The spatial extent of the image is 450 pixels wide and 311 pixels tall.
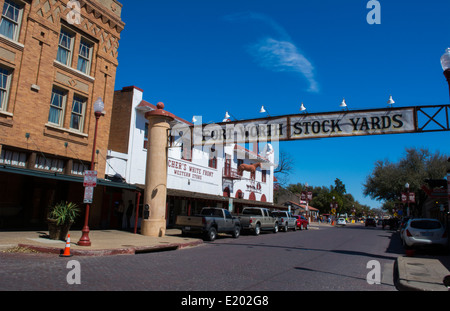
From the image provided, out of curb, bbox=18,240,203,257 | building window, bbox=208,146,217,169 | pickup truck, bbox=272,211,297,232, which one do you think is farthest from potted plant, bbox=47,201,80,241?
pickup truck, bbox=272,211,297,232

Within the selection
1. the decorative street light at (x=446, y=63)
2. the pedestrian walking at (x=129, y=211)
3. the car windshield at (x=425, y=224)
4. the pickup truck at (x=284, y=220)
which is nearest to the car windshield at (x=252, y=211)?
the pickup truck at (x=284, y=220)

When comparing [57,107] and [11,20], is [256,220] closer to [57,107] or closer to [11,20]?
[57,107]

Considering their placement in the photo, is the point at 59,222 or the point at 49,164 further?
the point at 49,164

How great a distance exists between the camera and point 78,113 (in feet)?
58.1

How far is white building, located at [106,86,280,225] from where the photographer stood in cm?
2117

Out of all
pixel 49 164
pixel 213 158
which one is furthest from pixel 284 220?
pixel 49 164

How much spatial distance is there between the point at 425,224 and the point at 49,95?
18.4 metres

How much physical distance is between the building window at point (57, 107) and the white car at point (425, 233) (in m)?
17.3

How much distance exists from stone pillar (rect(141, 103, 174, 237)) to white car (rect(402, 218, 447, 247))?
12.0 metres

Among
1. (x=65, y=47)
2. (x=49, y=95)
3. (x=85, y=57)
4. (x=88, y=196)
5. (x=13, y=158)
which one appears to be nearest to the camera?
(x=88, y=196)

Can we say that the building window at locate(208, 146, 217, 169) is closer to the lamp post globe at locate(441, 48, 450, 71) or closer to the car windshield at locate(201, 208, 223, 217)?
the car windshield at locate(201, 208, 223, 217)

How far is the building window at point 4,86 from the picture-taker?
14266 mm
